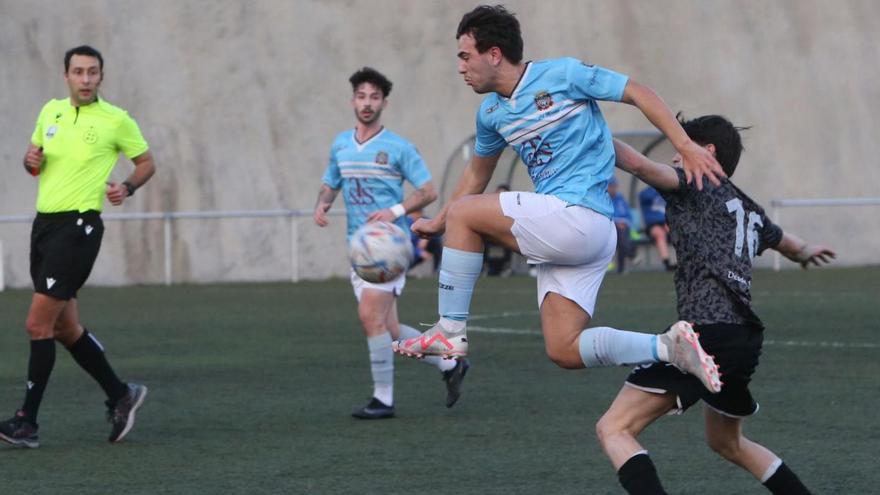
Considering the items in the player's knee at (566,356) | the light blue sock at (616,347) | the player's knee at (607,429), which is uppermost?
the light blue sock at (616,347)

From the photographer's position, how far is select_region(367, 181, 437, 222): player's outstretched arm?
370 inches

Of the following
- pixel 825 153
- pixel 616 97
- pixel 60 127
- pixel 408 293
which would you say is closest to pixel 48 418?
pixel 60 127

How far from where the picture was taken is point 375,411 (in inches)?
370

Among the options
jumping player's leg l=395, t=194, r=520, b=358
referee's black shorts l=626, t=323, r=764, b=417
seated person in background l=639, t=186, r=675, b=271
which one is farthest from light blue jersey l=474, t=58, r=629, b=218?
seated person in background l=639, t=186, r=675, b=271

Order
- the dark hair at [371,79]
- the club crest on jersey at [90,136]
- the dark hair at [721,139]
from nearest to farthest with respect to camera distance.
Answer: the dark hair at [721,139], the club crest on jersey at [90,136], the dark hair at [371,79]

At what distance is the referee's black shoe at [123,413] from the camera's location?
8.51 metres

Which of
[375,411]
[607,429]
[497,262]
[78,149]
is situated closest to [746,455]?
[607,429]

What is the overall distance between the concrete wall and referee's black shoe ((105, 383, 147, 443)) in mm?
16581

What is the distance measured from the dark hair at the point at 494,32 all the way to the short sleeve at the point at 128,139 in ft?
10.6

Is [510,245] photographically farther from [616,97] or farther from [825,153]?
[825,153]

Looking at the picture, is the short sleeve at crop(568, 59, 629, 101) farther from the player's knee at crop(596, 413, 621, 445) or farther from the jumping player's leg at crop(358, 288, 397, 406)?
the jumping player's leg at crop(358, 288, 397, 406)

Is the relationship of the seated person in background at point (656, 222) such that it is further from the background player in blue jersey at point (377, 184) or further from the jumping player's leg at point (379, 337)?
the jumping player's leg at point (379, 337)

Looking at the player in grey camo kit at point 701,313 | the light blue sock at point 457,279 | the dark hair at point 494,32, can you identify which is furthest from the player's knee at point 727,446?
the dark hair at point 494,32

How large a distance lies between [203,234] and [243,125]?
2044 mm
